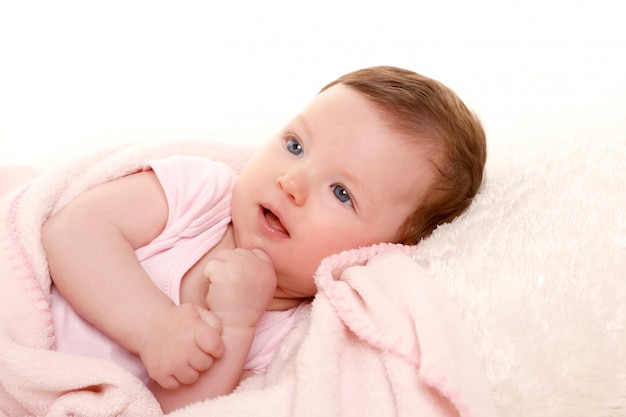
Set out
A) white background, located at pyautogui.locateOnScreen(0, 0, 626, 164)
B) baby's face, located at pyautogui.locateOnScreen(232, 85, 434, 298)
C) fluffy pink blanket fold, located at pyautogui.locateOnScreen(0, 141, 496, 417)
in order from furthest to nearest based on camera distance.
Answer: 1. white background, located at pyautogui.locateOnScreen(0, 0, 626, 164)
2. baby's face, located at pyautogui.locateOnScreen(232, 85, 434, 298)
3. fluffy pink blanket fold, located at pyautogui.locateOnScreen(0, 141, 496, 417)

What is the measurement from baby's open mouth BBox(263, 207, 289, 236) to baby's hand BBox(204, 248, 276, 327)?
0.08 metres

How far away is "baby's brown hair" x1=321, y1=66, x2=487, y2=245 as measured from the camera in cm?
138

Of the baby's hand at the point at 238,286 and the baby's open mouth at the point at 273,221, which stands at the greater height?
the baby's open mouth at the point at 273,221

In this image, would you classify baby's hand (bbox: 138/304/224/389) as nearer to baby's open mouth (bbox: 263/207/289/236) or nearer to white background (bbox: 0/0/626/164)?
baby's open mouth (bbox: 263/207/289/236)

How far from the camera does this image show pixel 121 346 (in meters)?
1.33

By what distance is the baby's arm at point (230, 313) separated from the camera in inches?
48.8

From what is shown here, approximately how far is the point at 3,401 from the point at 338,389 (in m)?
0.63

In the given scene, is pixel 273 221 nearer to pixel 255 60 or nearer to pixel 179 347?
pixel 179 347

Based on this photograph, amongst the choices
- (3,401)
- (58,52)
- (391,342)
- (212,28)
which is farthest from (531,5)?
(3,401)

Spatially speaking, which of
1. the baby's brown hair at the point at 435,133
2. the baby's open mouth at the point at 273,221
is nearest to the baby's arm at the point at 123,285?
the baby's open mouth at the point at 273,221

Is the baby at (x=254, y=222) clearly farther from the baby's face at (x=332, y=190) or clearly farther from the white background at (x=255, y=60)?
the white background at (x=255, y=60)

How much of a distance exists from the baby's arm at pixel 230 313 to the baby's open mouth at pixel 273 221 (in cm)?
9

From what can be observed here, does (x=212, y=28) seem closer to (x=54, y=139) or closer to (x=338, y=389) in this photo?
(x=54, y=139)

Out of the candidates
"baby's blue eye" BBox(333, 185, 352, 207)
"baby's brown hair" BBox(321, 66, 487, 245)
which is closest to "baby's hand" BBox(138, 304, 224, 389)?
"baby's blue eye" BBox(333, 185, 352, 207)
